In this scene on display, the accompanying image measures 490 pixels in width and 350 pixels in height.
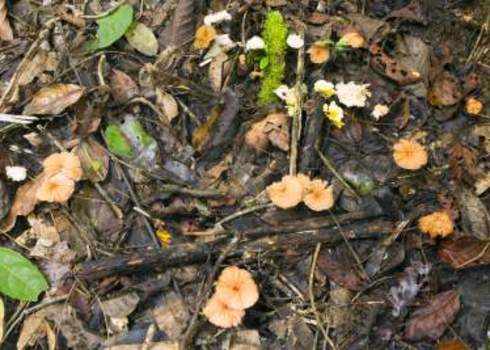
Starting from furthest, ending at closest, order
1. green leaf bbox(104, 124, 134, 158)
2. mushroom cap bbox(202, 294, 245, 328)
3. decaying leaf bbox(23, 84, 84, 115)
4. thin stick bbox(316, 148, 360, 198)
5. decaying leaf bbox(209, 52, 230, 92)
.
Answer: decaying leaf bbox(209, 52, 230, 92), decaying leaf bbox(23, 84, 84, 115), green leaf bbox(104, 124, 134, 158), thin stick bbox(316, 148, 360, 198), mushroom cap bbox(202, 294, 245, 328)

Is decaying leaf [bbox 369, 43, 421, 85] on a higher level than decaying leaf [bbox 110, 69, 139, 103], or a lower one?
higher

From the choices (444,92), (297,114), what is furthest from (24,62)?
(444,92)

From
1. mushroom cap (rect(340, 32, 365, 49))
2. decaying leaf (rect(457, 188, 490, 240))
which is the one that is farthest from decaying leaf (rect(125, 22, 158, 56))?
decaying leaf (rect(457, 188, 490, 240))

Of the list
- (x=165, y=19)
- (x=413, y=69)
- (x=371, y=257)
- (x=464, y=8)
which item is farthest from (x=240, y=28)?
(x=371, y=257)

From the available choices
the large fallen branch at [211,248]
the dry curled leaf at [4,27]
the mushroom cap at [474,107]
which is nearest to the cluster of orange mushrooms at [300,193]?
the large fallen branch at [211,248]

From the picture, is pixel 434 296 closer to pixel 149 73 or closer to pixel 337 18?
pixel 337 18

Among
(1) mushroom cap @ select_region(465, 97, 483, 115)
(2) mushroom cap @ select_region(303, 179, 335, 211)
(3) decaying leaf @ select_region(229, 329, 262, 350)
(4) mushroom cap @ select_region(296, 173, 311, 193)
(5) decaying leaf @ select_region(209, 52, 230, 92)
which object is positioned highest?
(5) decaying leaf @ select_region(209, 52, 230, 92)

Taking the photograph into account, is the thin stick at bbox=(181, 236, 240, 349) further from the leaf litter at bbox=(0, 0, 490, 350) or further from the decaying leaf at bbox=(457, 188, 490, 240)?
the decaying leaf at bbox=(457, 188, 490, 240)
